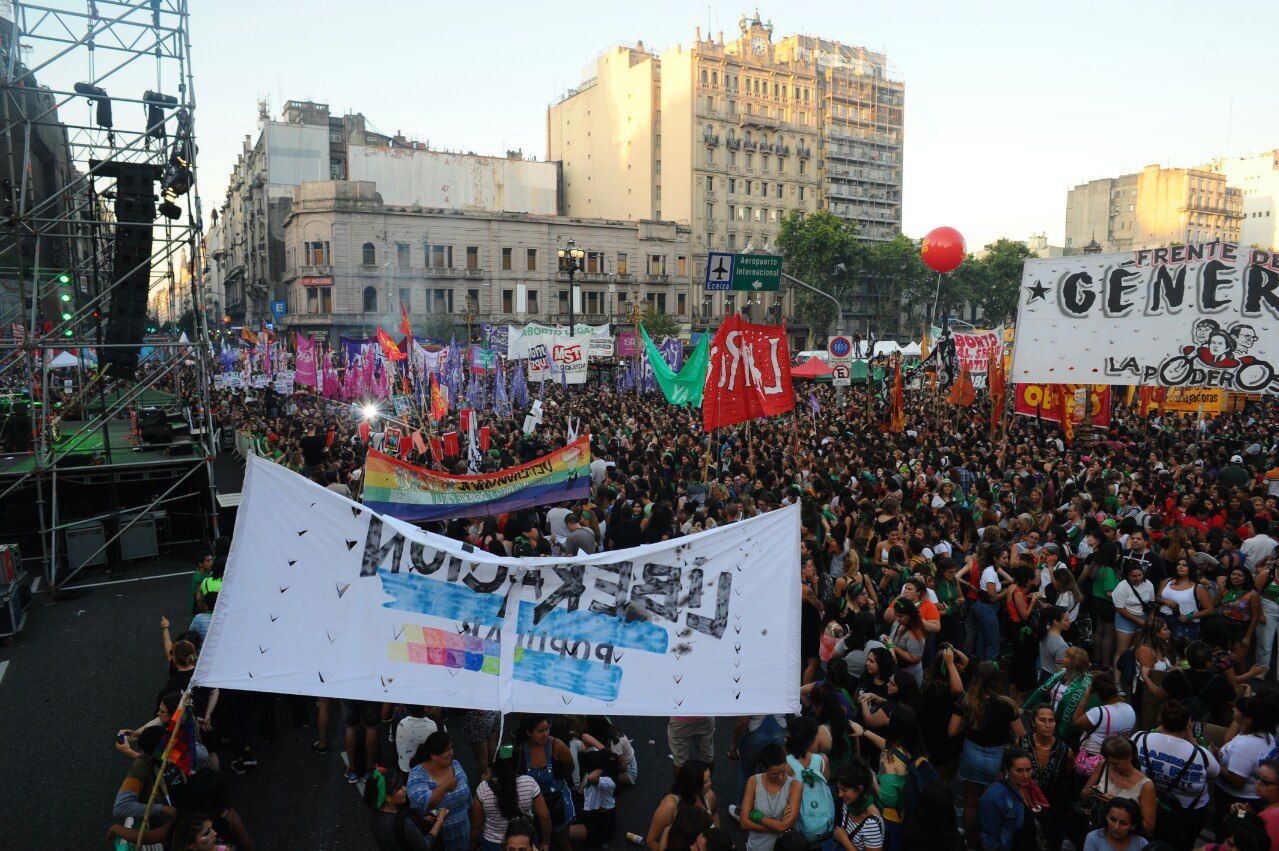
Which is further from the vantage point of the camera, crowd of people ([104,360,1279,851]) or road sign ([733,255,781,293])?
road sign ([733,255,781,293])

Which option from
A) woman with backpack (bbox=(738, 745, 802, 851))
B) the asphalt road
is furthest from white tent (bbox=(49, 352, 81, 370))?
woman with backpack (bbox=(738, 745, 802, 851))

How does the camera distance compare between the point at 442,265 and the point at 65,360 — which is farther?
the point at 442,265

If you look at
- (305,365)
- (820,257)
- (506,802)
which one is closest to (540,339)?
(305,365)

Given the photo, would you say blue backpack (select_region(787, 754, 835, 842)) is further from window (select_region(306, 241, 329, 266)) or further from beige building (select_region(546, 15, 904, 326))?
beige building (select_region(546, 15, 904, 326))

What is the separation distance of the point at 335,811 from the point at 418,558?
2802 millimetres

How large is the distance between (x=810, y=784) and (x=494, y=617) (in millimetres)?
2057

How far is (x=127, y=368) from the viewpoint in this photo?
1412cm

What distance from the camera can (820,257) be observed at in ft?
213

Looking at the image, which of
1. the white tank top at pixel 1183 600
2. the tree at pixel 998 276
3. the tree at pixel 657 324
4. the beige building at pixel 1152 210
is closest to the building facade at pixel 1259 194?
the beige building at pixel 1152 210

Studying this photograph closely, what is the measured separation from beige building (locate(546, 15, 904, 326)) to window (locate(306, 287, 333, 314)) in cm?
2771

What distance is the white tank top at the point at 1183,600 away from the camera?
7512mm

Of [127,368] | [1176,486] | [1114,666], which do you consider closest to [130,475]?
[127,368]

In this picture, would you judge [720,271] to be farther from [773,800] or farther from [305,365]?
[305,365]

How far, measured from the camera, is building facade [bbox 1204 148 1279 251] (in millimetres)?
114250
